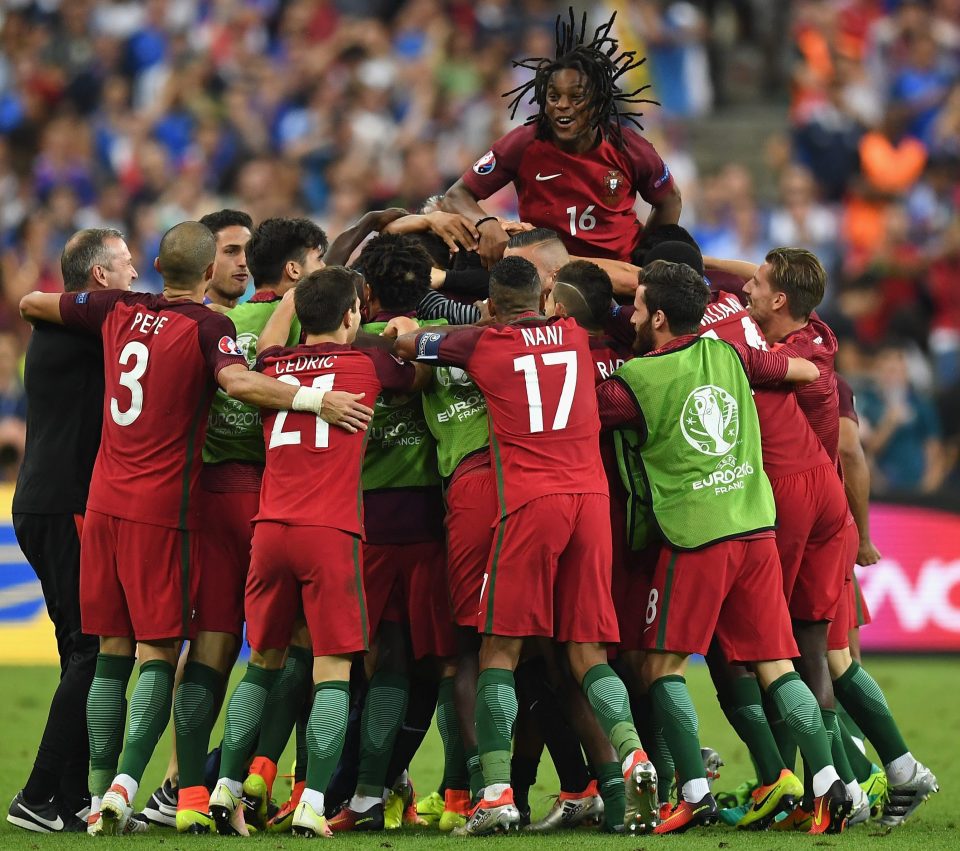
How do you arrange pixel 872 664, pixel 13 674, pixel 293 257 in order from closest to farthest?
pixel 293 257
pixel 13 674
pixel 872 664

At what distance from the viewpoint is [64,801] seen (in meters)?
7.26

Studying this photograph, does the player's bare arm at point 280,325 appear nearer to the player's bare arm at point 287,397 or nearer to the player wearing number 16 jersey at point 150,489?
the player wearing number 16 jersey at point 150,489

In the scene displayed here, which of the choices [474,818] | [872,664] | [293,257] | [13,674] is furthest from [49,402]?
[872,664]

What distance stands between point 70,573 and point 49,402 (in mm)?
786

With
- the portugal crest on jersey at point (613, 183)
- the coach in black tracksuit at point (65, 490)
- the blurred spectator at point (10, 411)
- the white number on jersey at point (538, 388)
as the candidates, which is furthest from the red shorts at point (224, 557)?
the blurred spectator at point (10, 411)

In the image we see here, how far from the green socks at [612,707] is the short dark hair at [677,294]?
5.06ft

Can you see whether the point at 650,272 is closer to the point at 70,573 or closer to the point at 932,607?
the point at 70,573

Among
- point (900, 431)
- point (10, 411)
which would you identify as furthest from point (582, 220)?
point (10, 411)

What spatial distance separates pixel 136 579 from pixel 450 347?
1.64 meters

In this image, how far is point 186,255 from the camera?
7.15 meters

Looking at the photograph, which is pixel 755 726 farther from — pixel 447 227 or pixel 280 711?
pixel 447 227

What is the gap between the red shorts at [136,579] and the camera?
22.7ft

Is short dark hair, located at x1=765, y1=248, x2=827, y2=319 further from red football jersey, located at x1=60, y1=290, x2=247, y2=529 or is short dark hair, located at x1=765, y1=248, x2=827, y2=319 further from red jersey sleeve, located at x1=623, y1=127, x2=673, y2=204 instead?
red football jersey, located at x1=60, y1=290, x2=247, y2=529

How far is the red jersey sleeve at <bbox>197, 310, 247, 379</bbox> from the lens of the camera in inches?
273
